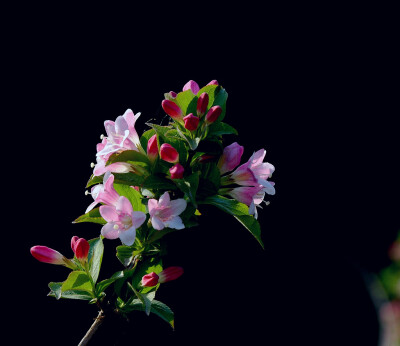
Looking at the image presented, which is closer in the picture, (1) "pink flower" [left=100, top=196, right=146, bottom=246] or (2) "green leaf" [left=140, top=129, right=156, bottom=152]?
(1) "pink flower" [left=100, top=196, right=146, bottom=246]

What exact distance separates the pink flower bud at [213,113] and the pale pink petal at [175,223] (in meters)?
0.17

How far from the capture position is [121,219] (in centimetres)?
69

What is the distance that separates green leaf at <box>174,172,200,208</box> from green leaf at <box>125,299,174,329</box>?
194 mm

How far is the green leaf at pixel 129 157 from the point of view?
0.71 meters

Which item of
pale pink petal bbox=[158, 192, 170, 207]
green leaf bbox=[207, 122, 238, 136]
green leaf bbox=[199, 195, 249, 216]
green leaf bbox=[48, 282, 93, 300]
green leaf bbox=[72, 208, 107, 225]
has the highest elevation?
green leaf bbox=[207, 122, 238, 136]

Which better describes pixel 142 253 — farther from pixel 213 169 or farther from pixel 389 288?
pixel 389 288

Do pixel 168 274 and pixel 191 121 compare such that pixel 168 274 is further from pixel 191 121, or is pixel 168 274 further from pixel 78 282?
pixel 191 121

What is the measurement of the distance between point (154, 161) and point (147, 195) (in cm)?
6

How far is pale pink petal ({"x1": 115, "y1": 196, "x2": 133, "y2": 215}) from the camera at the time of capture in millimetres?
679

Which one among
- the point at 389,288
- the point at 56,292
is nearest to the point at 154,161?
the point at 56,292

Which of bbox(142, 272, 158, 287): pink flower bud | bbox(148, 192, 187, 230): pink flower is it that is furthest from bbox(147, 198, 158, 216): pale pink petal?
bbox(142, 272, 158, 287): pink flower bud

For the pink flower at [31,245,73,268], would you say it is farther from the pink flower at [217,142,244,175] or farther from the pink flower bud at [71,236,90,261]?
the pink flower at [217,142,244,175]

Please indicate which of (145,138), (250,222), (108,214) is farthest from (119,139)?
(250,222)

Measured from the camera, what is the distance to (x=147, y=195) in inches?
28.5
